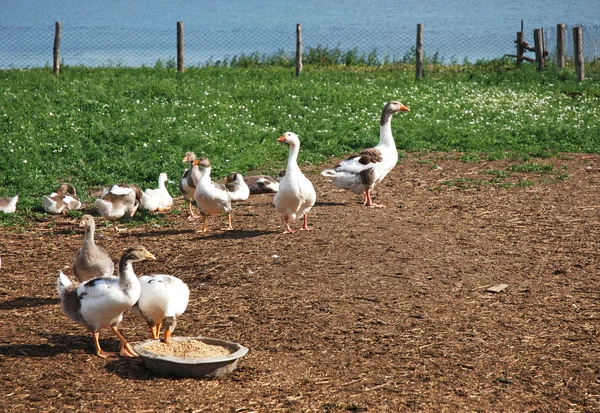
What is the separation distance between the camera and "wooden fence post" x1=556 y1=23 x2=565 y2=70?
2605 cm

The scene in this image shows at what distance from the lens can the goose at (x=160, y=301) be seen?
6.25 metres

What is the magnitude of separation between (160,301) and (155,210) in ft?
17.8

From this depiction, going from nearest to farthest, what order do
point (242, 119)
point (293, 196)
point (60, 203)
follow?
point (293, 196), point (60, 203), point (242, 119)

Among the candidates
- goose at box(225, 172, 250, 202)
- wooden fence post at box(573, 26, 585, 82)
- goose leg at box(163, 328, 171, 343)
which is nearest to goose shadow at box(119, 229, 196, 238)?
goose at box(225, 172, 250, 202)

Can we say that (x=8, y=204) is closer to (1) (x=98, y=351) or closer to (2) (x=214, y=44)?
(1) (x=98, y=351)

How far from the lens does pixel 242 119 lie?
1788cm

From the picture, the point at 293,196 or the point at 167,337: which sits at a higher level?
the point at 293,196

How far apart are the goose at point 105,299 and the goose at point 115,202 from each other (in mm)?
4009

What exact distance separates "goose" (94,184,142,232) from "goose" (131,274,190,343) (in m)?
4.05

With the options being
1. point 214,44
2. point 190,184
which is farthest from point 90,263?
point 214,44

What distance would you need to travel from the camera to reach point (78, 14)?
69188mm

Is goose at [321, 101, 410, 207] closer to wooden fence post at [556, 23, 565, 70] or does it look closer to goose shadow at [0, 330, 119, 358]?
goose shadow at [0, 330, 119, 358]

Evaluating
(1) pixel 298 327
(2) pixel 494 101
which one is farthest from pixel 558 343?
(2) pixel 494 101

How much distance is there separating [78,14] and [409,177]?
61.7m
